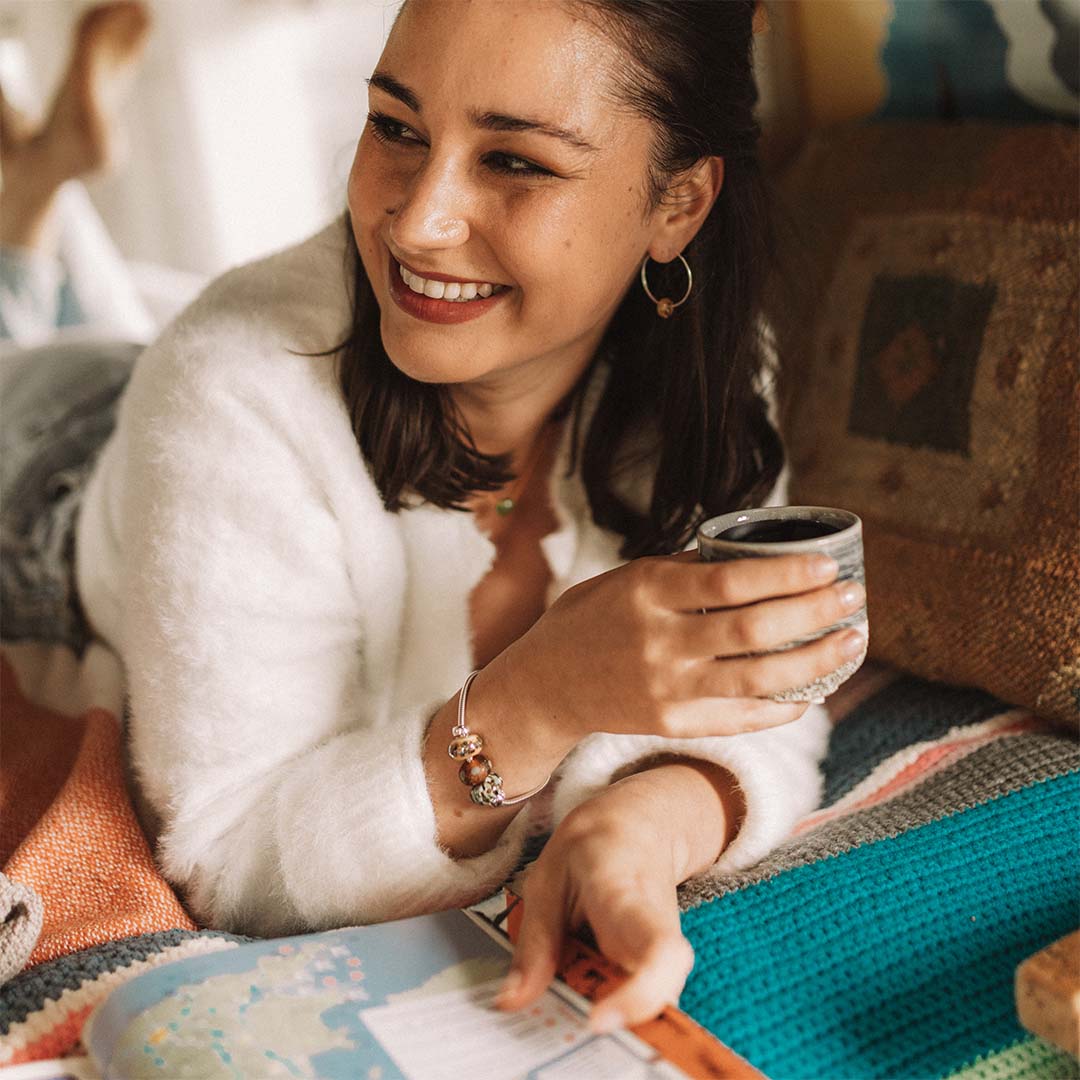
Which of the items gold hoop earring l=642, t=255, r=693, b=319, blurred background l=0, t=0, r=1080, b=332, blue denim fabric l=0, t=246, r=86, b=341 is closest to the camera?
gold hoop earring l=642, t=255, r=693, b=319

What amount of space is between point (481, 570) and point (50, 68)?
8.08ft

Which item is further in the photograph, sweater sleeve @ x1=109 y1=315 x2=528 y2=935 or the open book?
sweater sleeve @ x1=109 y1=315 x2=528 y2=935

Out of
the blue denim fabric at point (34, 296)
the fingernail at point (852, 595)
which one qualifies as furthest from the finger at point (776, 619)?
the blue denim fabric at point (34, 296)

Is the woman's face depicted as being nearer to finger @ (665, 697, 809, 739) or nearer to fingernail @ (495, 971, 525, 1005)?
finger @ (665, 697, 809, 739)

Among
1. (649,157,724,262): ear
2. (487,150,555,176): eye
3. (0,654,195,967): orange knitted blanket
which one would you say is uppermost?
(487,150,555,176): eye

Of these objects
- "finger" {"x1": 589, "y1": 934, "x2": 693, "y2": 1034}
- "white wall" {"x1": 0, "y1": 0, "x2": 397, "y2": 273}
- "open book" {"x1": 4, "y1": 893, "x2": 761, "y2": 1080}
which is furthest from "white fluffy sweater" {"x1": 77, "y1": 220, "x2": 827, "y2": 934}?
"white wall" {"x1": 0, "y1": 0, "x2": 397, "y2": 273}

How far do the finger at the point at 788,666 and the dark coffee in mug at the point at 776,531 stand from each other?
0.08 m

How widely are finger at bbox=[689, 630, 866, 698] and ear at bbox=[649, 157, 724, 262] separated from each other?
0.46 metres

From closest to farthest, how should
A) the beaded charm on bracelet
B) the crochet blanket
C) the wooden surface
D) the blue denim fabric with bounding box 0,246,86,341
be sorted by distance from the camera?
the wooden surface, the crochet blanket, the beaded charm on bracelet, the blue denim fabric with bounding box 0,246,86,341

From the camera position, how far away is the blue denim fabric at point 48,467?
1365 millimetres

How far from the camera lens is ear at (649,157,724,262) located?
3.43 ft

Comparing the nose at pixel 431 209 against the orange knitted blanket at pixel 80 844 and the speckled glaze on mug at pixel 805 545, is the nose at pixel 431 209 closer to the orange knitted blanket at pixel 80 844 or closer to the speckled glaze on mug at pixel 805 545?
the speckled glaze on mug at pixel 805 545

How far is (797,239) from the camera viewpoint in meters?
1.42

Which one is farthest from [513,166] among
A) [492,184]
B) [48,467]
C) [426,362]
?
[48,467]
